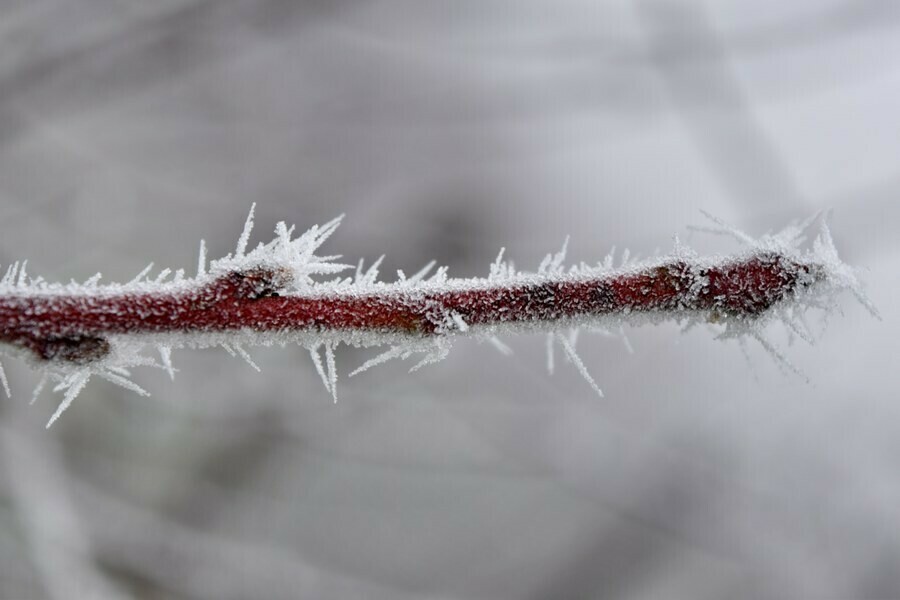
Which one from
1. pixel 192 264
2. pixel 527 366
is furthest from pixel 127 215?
pixel 527 366

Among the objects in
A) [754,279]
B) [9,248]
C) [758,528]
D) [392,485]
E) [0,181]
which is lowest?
[754,279]

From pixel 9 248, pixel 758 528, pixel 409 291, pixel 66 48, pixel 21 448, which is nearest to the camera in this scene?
pixel 409 291

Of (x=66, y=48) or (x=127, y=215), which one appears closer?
(x=66, y=48)

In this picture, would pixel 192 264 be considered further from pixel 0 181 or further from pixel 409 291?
pixel 409 291

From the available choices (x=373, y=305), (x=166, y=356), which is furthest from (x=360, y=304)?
(x=166, y=356)

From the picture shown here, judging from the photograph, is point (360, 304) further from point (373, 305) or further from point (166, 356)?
point (166, 356)
